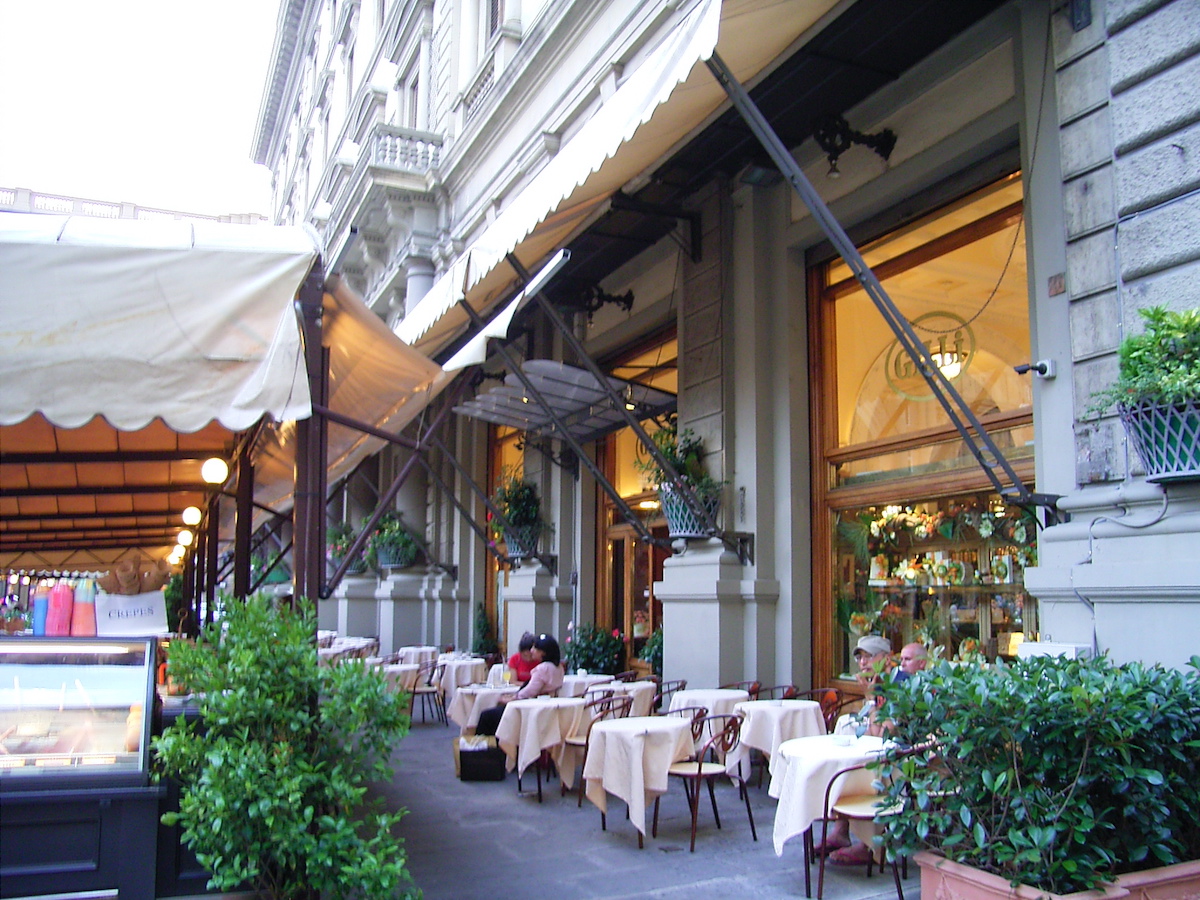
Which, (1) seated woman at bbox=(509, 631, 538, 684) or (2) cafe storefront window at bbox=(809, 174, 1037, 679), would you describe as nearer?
(2) cafe storefront window at bbox=(809, 174, 1037, 679)

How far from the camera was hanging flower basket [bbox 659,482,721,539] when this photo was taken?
10.3 meters

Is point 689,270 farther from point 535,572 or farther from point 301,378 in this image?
point 301,378

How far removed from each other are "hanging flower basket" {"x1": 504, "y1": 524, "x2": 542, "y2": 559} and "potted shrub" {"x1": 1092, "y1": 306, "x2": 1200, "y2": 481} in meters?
10.5

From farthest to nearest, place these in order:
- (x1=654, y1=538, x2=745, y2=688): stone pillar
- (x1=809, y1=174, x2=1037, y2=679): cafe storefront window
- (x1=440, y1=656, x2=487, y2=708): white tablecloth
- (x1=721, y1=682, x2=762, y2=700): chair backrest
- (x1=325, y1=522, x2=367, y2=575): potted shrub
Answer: (x1=325, y1=522, x2=367, y2=575): potted shrub → (x1=440, y1=656, x2=487, y2=708): white tablecloth → (x1=654, y1=538, x2=745, y2=688): stone pillar → (x1=721, y1=682, x2=762, y2=700): chair backrest → (x1=809, y1=174, x2=1037, y2=679): cafe storefront window

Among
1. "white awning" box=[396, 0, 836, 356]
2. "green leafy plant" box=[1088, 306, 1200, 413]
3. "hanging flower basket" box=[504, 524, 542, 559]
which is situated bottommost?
"hanging flower basket" box=[504, 524, 542, 559]

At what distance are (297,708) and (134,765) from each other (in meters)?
0.80

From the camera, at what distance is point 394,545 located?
67.3ft

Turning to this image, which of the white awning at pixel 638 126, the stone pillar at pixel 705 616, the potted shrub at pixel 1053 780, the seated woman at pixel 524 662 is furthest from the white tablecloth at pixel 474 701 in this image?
the potted shrub at pixel 1053 780

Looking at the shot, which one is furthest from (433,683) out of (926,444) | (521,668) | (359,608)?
(359,608)

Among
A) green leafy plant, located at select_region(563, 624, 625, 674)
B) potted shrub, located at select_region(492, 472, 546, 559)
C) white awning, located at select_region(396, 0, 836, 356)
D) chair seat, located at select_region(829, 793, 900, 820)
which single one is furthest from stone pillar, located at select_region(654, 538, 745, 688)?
potted shrub, located at select_region(492, 472, 546, 559)

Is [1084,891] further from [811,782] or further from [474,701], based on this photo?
[474,701]

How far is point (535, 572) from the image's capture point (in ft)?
50.3

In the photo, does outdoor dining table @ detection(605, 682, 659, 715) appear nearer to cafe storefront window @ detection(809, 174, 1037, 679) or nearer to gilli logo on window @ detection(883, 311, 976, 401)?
cafe storefront window @ detection(809, 174, 1037, 679)

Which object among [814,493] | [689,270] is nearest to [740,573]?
[814,493]
